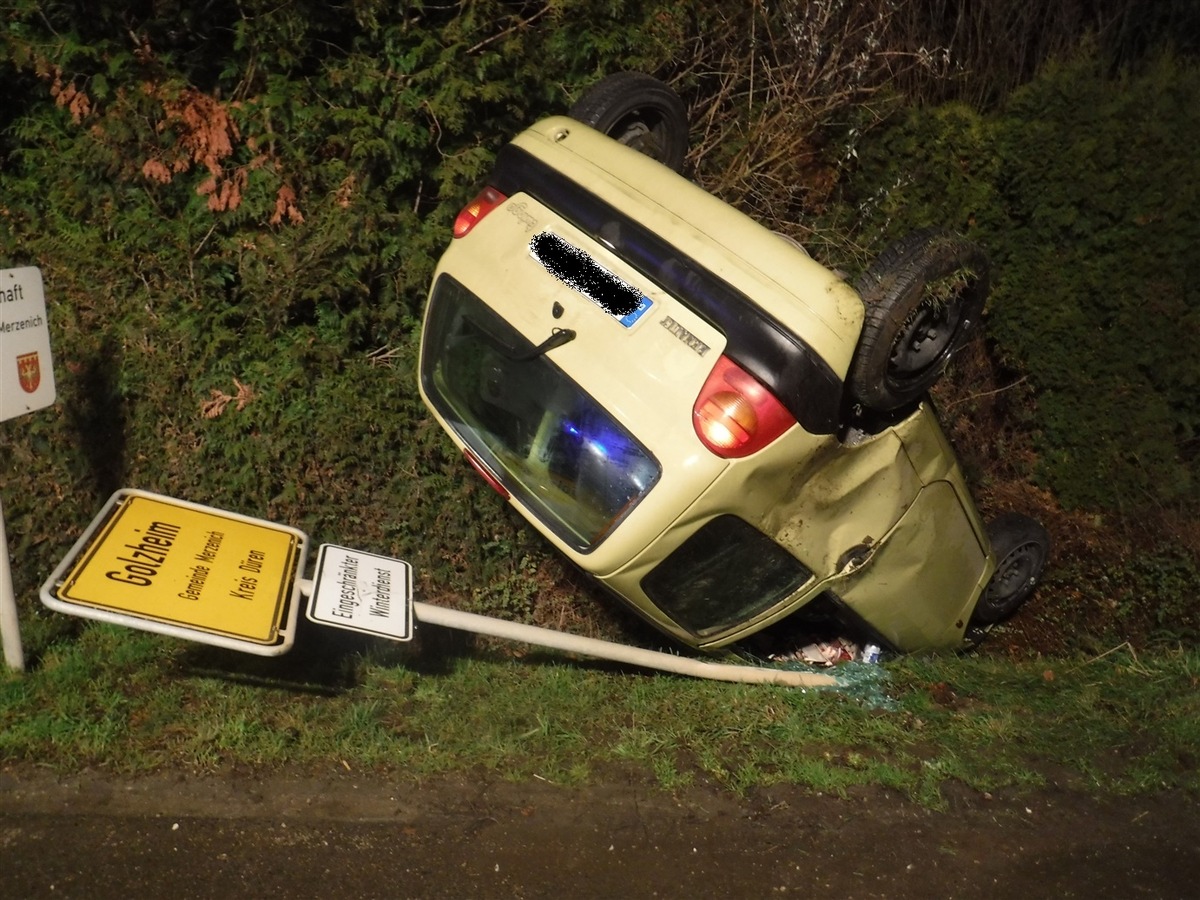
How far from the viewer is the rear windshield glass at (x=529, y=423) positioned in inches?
169

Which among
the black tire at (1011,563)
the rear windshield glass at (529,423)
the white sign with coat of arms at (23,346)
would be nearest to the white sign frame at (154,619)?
the white sign with coat of arms at (23,346)

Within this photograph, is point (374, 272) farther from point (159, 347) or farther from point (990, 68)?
point (990, 68)

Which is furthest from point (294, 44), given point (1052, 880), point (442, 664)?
point (1052, 880)

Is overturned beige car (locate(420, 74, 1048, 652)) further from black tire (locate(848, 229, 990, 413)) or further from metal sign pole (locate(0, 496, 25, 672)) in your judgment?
metal sign pole (locate(0, 496, 25, 672))

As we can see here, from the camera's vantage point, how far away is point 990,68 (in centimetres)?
991

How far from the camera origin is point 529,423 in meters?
4.59

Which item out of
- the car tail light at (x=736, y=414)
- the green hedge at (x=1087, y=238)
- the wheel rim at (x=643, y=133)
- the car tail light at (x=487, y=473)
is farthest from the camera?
the green hedge at (x=1087, y=238)

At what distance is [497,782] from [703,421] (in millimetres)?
1638

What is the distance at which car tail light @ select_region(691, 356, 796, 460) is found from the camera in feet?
13.4

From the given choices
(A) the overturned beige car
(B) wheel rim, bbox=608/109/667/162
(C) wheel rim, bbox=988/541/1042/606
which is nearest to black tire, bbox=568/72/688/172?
(B) wheel rim, bbox=608/109/667/162

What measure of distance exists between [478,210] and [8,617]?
2550mm

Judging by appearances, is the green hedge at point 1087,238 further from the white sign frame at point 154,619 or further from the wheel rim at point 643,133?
the white sign frame at point 154,619

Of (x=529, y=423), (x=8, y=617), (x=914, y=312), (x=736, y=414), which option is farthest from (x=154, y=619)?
(x=914, y=312)

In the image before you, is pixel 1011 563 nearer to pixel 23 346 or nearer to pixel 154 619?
pixel 154 619
